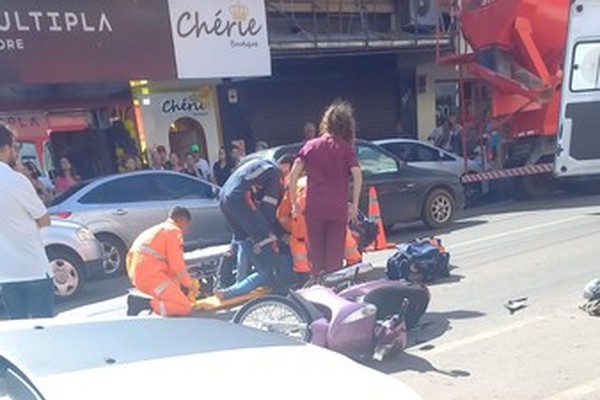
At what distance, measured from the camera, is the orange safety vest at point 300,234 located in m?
6.50

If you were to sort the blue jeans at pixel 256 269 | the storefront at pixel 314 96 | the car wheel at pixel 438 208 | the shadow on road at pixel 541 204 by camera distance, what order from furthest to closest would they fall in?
the storefront at pixel 314 96 < the shadow on road at pixel 541 204 < the car wheel at pixel 438 208 < the blue jeans at pixel 256 269

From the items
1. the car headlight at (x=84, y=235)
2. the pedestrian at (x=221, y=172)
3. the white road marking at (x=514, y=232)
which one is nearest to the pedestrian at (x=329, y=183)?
the white road marking at (x=514, y=232)

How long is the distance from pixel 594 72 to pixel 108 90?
10.0 m

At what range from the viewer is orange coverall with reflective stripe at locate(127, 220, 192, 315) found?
6.00 meters

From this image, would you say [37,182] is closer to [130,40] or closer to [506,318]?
[130,40]

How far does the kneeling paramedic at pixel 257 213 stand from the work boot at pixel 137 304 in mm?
673

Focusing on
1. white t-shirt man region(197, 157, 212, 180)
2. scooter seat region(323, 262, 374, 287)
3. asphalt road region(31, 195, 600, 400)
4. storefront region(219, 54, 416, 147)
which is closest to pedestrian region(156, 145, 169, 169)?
white t-shirt man region(197, 157, 212, 180)

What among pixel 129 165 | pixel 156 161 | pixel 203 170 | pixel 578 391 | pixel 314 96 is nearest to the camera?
pixel 578 391

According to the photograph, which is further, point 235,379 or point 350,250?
point 350,250

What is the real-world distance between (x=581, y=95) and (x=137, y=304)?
199 inches

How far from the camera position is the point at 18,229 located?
13.8ft

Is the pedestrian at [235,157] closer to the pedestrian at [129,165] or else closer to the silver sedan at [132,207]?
the pedestrian at [129,165]

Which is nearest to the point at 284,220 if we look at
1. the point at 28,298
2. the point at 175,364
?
the point at 28,298

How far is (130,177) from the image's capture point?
949 centimetres
